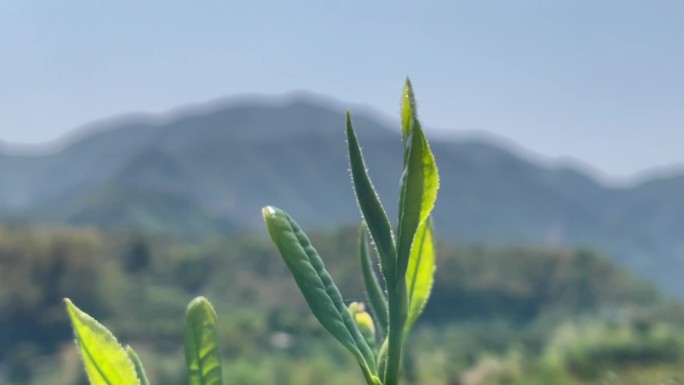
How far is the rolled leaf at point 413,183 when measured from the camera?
0.54 meters

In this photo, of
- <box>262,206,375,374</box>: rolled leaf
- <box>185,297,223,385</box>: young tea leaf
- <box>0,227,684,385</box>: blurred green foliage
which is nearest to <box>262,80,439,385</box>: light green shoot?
<box>262,206,375,374</box>: rolled leaf

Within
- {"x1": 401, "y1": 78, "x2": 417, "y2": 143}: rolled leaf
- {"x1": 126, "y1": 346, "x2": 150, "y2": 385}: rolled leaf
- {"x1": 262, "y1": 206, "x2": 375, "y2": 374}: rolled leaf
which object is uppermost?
{"x1": 401, "y1": 78, "x2": 417, "y2": 143}: rolled leaf

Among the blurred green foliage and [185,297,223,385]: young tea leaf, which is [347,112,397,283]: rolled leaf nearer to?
[185,297,223,385]: young tea leaf

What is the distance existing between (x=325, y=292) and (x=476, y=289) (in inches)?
3148

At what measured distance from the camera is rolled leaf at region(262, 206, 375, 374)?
600 mm

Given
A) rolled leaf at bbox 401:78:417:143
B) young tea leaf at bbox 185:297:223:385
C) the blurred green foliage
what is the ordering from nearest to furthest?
rolled leaf at bbox 401:78:417:143
young tea leaf at bbox 185:297:223:385
the blurred green foliage

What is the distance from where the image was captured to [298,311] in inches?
2879

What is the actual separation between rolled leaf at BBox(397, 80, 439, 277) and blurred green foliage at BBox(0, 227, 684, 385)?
97.3 feet

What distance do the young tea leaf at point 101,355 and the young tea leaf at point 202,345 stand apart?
0.15 feet

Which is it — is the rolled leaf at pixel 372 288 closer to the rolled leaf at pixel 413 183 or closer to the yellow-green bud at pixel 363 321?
the yellow-green bud at pixel 363 321

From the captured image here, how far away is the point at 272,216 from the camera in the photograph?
0.59 metres

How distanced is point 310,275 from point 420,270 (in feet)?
0.49

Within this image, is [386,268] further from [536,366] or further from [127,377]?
[536,366]

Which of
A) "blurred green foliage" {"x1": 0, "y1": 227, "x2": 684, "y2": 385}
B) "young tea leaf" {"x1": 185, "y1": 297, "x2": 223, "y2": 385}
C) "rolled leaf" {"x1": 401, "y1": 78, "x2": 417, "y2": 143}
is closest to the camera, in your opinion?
"rolled leaf" {"x1": 401, "y1": 78, "x2": 417, "y2": 143}
